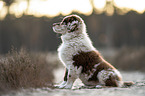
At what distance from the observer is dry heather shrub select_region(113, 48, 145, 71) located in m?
13.4

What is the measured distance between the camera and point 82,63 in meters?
5.43

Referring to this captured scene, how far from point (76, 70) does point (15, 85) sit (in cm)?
139

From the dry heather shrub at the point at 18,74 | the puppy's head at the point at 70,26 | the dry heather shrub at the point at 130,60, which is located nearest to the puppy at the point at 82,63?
the puppy's head at the point at 70,26

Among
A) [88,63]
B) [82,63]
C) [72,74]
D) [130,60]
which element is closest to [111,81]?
[88,63]

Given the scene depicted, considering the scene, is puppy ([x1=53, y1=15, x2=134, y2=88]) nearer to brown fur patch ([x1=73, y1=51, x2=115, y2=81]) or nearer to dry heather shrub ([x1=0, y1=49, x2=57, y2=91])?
brown fur patch ([x1=73, y1=51, x2=115, y2=81])

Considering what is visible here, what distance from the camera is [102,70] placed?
5422 mm

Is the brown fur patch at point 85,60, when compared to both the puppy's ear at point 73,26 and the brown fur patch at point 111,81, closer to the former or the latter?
the brown fur patch at point 111,81

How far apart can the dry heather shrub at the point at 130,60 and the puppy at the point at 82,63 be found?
8.00 metres

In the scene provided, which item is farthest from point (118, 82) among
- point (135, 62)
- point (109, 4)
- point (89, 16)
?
point (89, 16)

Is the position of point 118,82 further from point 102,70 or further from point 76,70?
point 76,70

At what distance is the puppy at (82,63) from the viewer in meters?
5.39

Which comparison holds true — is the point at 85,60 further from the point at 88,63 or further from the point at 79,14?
the point at 79,14

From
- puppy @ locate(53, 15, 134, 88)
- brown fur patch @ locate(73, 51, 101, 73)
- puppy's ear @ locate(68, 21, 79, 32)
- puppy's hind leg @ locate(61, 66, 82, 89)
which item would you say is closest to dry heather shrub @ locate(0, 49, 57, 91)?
puppy's hind leg @ locate(61, 66, 82, 89)

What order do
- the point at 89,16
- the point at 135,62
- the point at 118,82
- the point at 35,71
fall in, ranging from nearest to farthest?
the point at 118,82, the point at 35,71, the point at 135,62, the point at 89,16
